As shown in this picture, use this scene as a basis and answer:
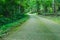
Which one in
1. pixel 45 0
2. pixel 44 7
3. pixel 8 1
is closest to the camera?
pixel 8 1

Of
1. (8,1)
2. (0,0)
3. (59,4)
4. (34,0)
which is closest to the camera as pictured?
(0,0)

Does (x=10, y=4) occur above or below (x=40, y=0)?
above

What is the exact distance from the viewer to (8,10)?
40.5 m

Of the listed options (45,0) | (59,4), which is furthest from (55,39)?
(45,0)

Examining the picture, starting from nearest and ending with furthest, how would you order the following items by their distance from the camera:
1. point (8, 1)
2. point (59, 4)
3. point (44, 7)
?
1. point (8, 1)
2. point (59, 4)
3. point (44, 7)

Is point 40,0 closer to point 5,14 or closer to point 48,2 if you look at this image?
point 48,2

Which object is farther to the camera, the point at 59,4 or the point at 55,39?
the point at 59,4

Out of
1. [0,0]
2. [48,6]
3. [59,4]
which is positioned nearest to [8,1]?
[0,0]

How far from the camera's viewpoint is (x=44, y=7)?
3698 inches

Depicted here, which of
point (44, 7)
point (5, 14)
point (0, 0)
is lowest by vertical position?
point (44, 7)

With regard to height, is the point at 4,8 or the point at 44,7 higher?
the point at 4,8

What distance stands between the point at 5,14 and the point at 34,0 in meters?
64.8

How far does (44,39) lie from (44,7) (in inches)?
3201

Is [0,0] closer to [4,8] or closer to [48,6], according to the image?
[4,8]
